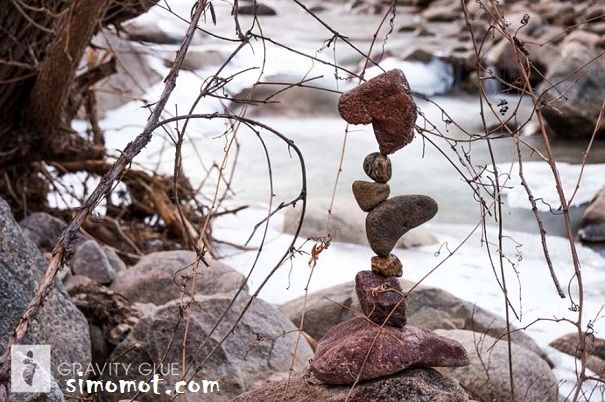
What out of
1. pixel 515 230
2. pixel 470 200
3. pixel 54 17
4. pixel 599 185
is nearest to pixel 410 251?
pixel 515 230

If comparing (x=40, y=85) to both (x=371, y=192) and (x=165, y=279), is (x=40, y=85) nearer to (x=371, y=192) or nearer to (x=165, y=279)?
(x=165, y=279)

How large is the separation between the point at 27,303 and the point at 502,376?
148 centimetres

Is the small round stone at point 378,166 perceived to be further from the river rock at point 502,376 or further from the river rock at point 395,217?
the river rock at point 502,376

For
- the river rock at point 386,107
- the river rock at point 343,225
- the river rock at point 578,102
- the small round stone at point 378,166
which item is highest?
the river rock at point 578,102

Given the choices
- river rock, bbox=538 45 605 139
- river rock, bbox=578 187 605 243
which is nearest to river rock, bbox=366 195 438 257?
river rock, bbox=578 187 605 243

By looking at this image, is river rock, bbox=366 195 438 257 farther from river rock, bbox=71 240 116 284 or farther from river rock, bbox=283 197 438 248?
river rock, bbox=283 197 438 248

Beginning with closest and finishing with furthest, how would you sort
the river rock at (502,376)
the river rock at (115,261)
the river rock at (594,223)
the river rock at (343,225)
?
the river rock at (502,376), the river rock at (115,261), the river rock at (343,225), the river rock at (594,223)

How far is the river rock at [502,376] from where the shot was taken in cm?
279

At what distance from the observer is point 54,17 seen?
366cm

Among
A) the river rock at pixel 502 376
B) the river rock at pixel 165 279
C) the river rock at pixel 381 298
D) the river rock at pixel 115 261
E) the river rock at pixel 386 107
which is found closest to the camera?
the river rock at pixel 386 107

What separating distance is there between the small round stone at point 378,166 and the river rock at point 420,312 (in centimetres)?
165

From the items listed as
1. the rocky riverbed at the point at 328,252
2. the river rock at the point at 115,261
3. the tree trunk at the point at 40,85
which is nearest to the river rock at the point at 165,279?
the rocky riverbed at the point at 328,252

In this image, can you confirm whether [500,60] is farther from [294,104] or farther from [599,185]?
[599,185]

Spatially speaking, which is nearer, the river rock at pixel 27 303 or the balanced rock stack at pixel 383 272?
the balanced rock stack at pixel 383 272
